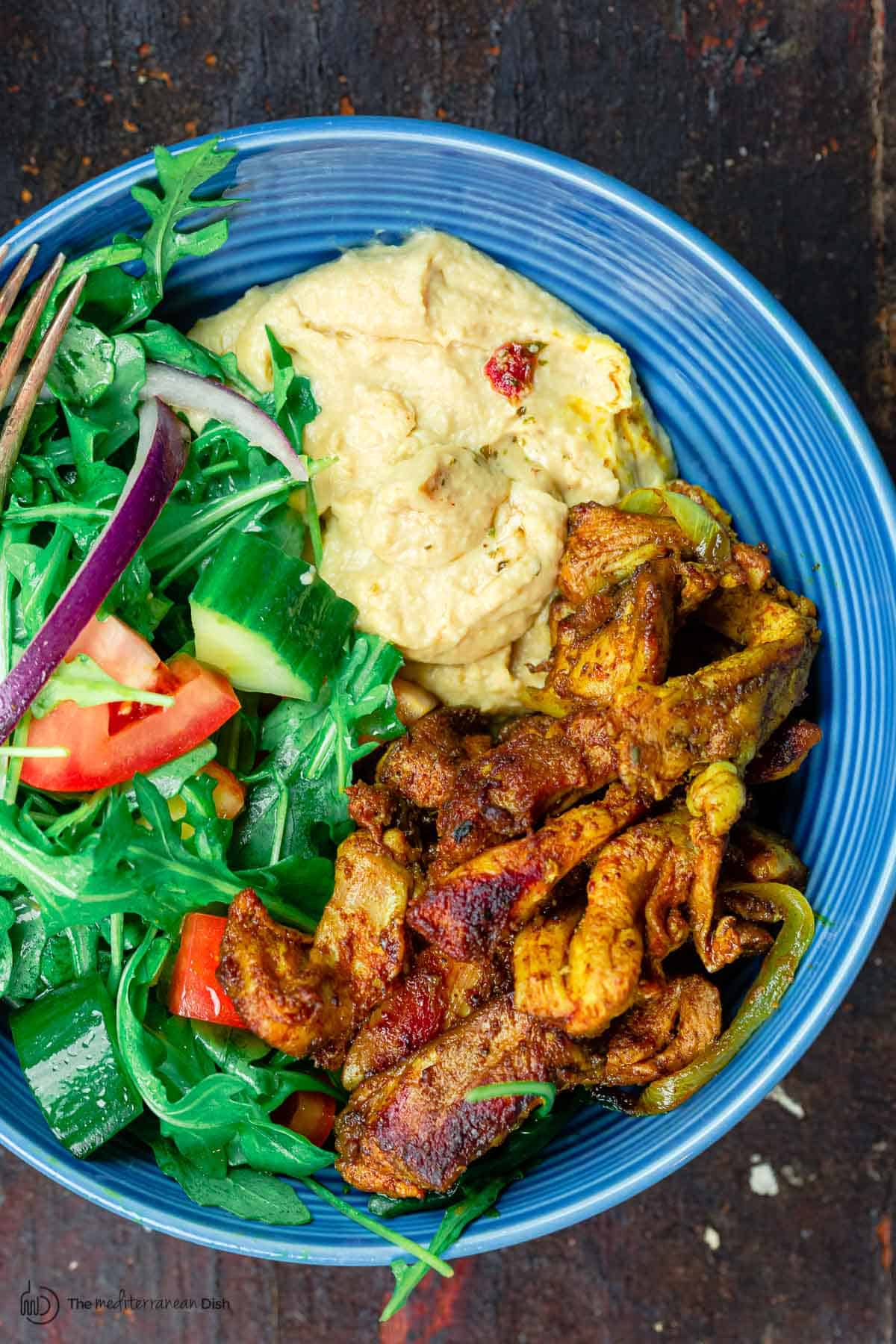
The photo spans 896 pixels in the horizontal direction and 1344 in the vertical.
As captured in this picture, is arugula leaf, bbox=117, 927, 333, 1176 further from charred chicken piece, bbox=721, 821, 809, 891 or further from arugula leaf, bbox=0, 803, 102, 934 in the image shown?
charred chicken piece, bbox=721, 821, 809, 891

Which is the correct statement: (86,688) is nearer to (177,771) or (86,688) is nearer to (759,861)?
(177,771)

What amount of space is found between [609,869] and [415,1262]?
1.08 metres

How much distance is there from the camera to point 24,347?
2426 millimetres

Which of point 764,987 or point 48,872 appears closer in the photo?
point 48,872

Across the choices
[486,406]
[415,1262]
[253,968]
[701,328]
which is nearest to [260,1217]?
[415,1262]

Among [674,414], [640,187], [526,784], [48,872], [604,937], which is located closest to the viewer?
[604,937]

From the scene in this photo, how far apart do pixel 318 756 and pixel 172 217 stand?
48.5 inches

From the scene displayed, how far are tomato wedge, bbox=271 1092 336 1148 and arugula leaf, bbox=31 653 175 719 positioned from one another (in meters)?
0.95

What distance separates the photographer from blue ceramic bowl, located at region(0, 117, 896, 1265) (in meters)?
2.41

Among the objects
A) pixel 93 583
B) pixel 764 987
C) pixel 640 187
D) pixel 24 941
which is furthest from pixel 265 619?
pixel 640 187

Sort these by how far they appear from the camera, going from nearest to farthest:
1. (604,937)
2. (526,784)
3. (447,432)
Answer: (604,937), (526,784), (447,432)

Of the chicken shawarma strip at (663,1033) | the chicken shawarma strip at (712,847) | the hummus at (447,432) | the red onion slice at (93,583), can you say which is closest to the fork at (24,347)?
the red onion slice at (93,583)

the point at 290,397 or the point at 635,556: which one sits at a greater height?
the point at 635,556

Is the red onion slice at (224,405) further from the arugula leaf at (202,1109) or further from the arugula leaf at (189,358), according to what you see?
the arugula leaf at (202,1109)
